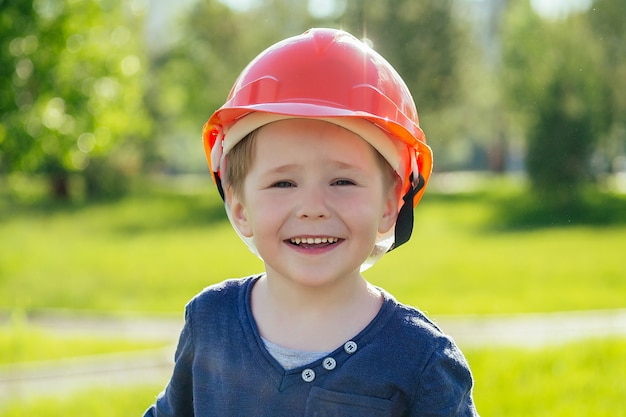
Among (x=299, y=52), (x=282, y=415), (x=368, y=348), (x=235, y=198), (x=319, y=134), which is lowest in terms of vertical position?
(x=282, y=415)

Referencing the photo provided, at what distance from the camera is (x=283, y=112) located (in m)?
2.12

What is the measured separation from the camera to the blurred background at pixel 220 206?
7891mm

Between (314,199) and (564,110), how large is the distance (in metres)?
23.3

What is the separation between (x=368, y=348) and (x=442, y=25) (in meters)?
29.9

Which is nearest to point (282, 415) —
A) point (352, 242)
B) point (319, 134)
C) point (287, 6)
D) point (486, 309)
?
point (352, 242)

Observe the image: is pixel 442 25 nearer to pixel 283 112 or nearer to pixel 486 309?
pixel 486 309

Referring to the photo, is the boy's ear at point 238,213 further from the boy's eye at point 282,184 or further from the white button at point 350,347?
the white button at point 350,347

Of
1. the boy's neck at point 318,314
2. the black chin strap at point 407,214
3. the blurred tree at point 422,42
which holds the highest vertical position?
the blurred tree at point 422,42

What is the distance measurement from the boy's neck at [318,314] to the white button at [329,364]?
6 cm

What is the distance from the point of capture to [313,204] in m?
2.15

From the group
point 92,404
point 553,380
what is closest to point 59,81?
point 92,404

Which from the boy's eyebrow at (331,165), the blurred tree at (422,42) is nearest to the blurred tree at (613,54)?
the blurred tree at (422,42)

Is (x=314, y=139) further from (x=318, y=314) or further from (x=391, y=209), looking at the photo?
(x=318, y=314)

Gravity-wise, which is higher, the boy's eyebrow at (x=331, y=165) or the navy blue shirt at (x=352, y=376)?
the boy's eyebrow at (x=331, y=165)
